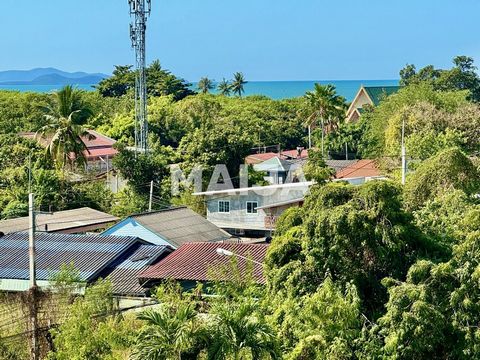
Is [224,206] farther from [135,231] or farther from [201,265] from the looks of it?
[201,265]

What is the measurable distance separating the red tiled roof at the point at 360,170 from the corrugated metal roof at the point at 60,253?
17.4 meters

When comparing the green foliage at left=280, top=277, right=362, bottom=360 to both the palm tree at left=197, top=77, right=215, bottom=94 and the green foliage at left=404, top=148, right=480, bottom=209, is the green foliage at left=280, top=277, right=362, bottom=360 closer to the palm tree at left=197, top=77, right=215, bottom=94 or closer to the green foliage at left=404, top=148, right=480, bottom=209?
the green foliage at left=404, top=148, right=480, bottom=209

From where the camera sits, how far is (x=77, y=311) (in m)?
14.0

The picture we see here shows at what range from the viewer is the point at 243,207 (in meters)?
32.3

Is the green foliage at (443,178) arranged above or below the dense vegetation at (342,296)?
above

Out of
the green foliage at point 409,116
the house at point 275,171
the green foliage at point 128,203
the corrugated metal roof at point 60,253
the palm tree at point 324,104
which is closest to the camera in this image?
the corrugated metal roof at point 60,253

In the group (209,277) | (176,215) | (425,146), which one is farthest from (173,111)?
(209,277)

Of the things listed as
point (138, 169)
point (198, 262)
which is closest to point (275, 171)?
point (138, 169)

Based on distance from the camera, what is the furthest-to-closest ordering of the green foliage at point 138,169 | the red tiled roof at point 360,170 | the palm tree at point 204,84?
the palm tree at point 204,84 < the red tiled roof at point 360,170 < the green foliage at point 138,169

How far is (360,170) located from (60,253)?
68.1 ft

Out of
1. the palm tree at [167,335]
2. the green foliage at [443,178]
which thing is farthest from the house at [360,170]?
the palm tree at [167,335]

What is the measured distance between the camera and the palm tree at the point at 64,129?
33750 millimetres

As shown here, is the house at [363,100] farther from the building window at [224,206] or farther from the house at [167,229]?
the house at [167,229]

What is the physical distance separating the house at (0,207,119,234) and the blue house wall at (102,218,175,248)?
3.08 meters
